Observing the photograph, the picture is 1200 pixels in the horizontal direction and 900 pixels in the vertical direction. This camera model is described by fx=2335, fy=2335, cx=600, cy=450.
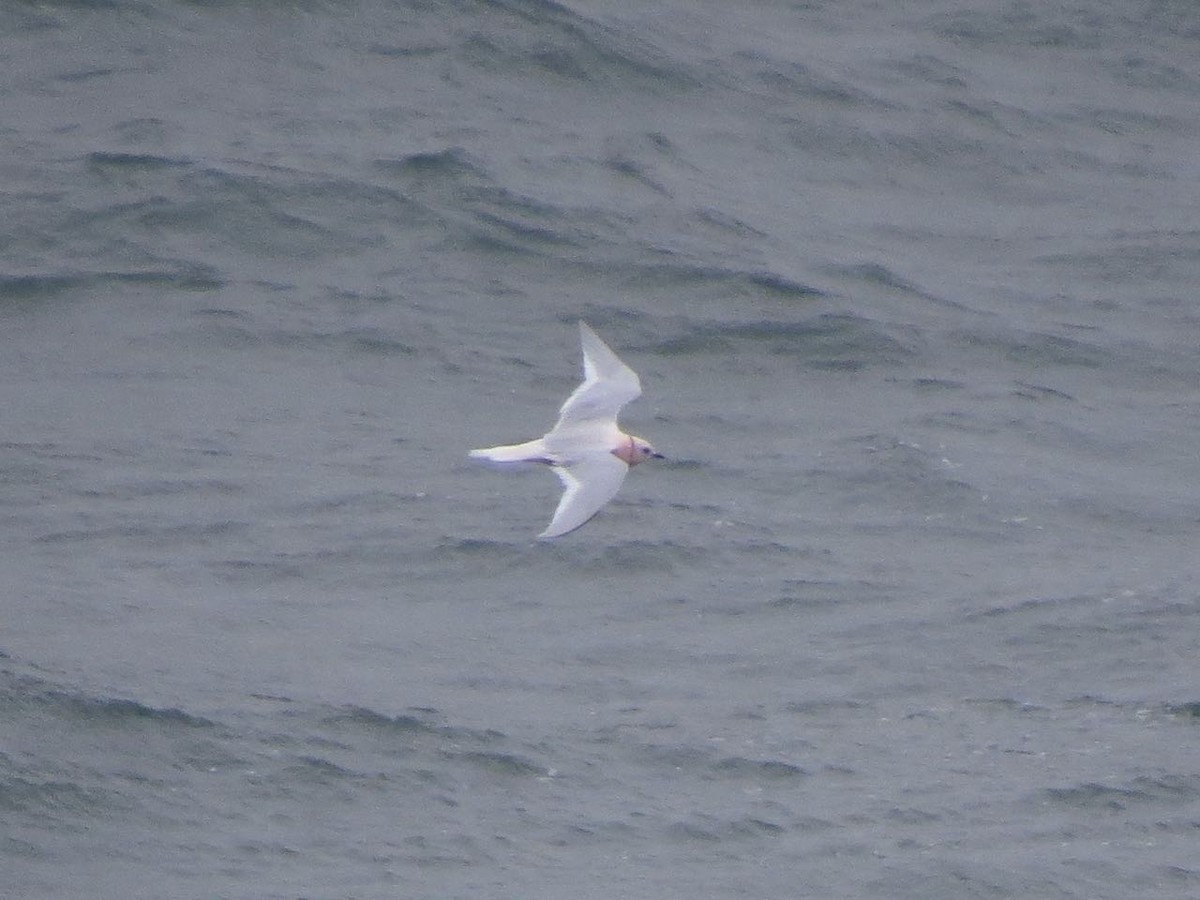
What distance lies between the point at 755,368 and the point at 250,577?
17.2 ft

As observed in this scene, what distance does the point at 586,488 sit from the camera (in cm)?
1299

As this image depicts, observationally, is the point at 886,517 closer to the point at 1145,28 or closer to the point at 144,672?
the point at 144,672

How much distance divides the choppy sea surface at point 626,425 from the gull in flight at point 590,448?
1812 mm

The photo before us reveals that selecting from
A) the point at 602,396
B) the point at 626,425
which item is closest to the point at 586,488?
the point at 602,396

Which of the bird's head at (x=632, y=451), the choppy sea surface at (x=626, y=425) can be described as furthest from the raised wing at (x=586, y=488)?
the choppy sea surface at (x=626, y=425)

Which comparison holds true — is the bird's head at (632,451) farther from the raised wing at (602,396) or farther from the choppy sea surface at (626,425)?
the choppy sea surface at (626,425)

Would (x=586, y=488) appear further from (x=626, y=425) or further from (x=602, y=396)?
(x=626, y=425)

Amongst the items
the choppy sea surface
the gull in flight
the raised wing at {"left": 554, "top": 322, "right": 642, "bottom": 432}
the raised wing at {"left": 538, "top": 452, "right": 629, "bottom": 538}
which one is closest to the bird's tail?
the gull in flight

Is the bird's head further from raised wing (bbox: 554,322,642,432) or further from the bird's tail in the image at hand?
the bird's tail

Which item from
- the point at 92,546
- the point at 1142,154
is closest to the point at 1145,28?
the point at 1142,154

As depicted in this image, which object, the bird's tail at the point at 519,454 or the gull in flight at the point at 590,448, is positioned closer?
the gull in flight at the point at 590,448

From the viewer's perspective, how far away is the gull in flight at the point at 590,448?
12852 mm

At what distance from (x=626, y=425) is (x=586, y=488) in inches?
200

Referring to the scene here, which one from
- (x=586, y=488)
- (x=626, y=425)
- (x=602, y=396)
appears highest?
(x=602, y=396)
